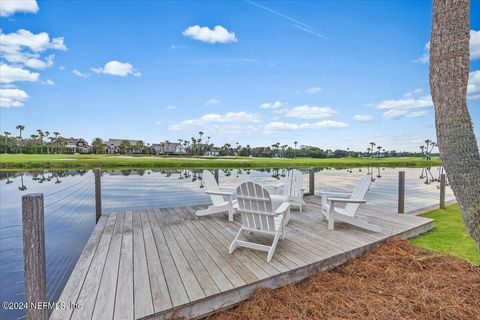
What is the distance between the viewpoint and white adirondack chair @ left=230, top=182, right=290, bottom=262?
139 inches

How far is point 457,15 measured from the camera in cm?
191

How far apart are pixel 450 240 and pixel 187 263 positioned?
5246 millimetres

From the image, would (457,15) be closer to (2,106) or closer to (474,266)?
(474,266)

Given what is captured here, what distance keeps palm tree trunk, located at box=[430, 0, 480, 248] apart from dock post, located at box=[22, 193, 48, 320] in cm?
326

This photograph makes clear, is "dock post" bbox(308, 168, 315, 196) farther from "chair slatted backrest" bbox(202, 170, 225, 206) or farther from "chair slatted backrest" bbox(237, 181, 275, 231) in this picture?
"chair slatted backrest" bbox(237, 181, 275, 231)

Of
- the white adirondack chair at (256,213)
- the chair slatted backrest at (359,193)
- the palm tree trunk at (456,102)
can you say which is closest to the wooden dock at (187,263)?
Answer: the white adirondack chair at (256,213)

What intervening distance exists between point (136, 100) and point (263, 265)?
42.4m

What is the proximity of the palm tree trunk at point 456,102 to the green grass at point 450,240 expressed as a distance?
2441 mm

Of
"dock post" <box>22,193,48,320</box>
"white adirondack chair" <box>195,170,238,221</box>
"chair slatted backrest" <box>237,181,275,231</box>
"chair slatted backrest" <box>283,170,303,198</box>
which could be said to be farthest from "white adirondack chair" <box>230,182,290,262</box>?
"chair slatted backrest" <box>283,170,303,198</box>

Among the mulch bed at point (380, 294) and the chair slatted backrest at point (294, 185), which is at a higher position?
the chair slatted backrest at point (294, 185)

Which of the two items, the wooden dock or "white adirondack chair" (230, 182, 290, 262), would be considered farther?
"white adirondack chair" (230, 182, 290, 262)

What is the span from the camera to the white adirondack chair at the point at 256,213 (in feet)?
11.6

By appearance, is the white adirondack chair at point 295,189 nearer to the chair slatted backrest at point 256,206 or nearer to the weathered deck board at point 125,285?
the chair slatted backrest at point 256,206

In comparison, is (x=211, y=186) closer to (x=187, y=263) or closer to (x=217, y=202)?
(x=217, y=202)
